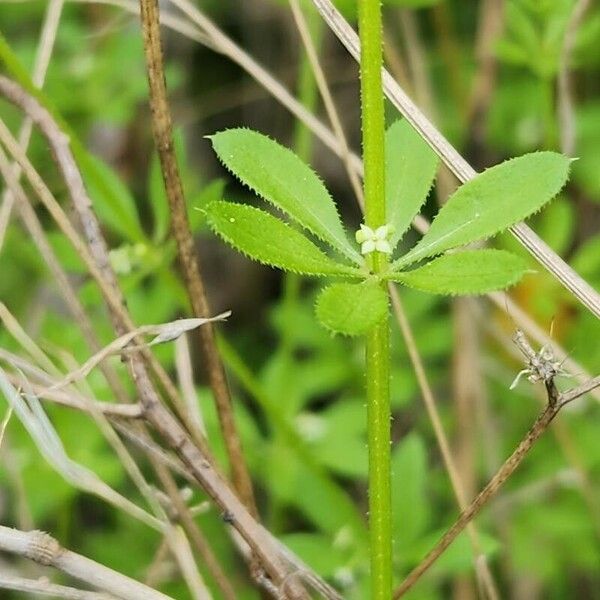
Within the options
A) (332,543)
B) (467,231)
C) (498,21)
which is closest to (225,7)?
(498,21)

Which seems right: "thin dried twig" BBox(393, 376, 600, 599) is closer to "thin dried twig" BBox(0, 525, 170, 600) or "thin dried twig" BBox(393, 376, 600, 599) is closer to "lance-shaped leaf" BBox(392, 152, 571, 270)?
"lance-shaped leaf" BBox(392, 152, 571, 270)

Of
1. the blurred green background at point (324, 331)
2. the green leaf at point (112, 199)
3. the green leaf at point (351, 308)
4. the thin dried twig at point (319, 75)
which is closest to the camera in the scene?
the green leaf at point (351, 308)

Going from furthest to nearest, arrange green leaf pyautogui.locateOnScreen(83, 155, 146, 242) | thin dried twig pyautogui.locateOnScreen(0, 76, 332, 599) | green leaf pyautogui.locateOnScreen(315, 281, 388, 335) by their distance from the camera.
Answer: green leaf pyautogui.locateOnScreen(83, 155, 146, 242) → thin dried twig pyautogui.locateOnScreen(0, 76, 332, 599) → green leaf pyautogui.locateOnScreen(315, 281, 388, 335)

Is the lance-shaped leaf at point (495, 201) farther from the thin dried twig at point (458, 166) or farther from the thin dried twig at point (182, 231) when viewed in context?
the thin dried twig at point (182, 231)

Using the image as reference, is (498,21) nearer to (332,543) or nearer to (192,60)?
(192,60)

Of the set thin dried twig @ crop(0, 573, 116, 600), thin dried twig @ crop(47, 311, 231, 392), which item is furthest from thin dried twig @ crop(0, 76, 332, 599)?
thin dried twig @ crop(0, 573, 116, 600)

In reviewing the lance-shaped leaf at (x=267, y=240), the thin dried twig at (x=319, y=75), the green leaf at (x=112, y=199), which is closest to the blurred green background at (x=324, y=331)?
the green leaf at (x=112, y=199)

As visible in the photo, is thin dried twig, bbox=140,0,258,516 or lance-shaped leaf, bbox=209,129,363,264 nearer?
lance-shaped leaf, bbox=209,129,363,264

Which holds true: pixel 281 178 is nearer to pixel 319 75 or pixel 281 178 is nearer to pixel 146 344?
pixel 146 344
